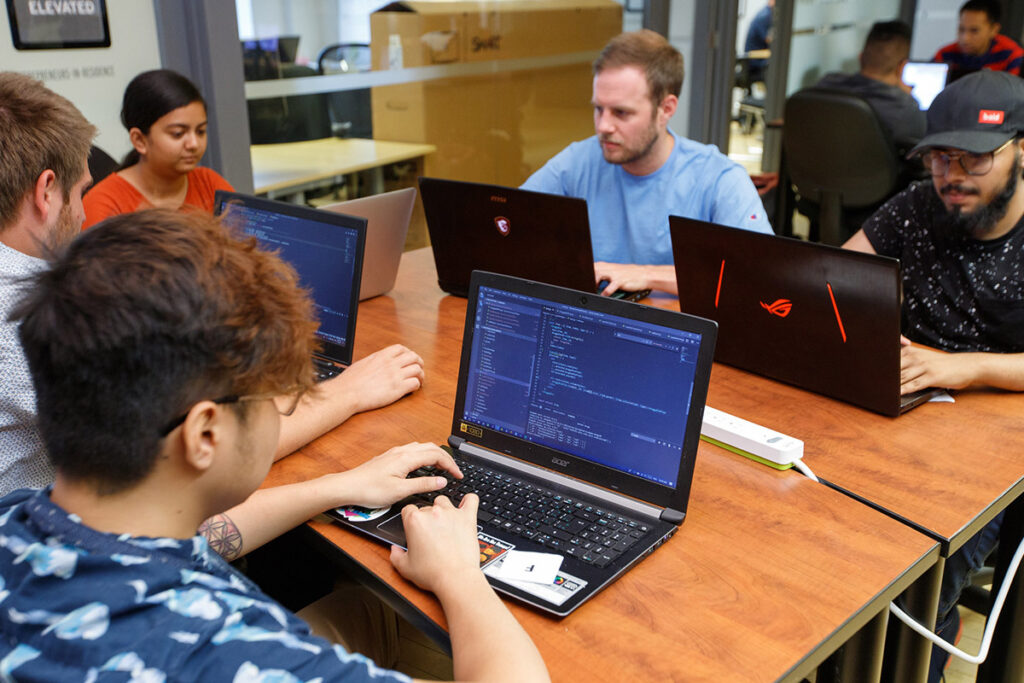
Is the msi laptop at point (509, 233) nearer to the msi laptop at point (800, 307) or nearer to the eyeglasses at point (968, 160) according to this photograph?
the msi laptop at point (800, 307)

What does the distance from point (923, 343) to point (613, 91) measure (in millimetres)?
1075

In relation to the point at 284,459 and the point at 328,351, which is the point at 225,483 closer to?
the point at 284,459

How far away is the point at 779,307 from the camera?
1619 millimetres

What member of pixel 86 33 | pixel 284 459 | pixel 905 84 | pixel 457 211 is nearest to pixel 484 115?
pixel 86 33

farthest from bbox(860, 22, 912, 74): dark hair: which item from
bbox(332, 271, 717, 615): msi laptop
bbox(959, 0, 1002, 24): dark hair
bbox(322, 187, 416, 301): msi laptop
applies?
bbox(332, 271, 717, 615): msi laptop

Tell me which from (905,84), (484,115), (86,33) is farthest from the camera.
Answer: (905,84)

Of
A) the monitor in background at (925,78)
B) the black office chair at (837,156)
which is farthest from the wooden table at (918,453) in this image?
the monitor in background at (925,78)

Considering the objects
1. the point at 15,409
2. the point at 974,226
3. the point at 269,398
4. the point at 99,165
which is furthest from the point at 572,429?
the point at 99,165

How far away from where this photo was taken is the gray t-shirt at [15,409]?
1.21 m

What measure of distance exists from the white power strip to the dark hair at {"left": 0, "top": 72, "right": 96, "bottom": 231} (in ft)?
3.58

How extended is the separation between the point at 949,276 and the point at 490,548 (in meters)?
1.38

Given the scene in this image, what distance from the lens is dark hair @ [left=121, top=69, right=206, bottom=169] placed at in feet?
8.31

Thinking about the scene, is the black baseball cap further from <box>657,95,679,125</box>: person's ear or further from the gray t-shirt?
the gray t-shirt

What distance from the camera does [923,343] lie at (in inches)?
81.2
